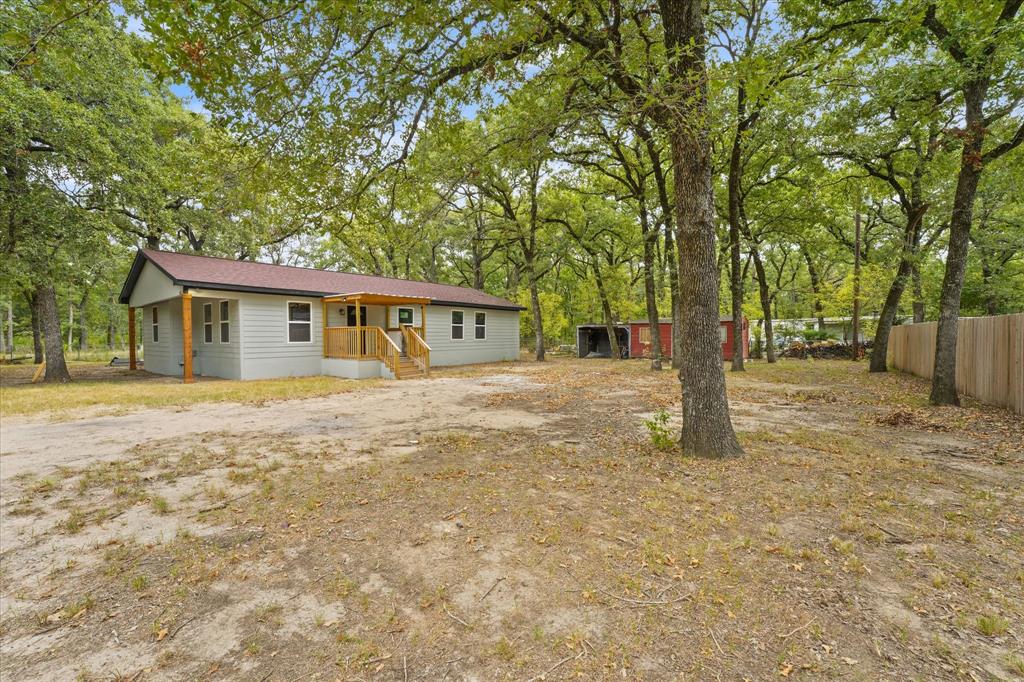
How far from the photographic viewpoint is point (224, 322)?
13.2m

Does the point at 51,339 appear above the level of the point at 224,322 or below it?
below

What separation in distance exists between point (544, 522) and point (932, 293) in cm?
2502

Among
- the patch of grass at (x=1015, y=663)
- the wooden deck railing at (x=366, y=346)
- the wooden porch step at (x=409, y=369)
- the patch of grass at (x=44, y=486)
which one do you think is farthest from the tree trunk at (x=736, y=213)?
the patch of grass at (x=44, y=486)

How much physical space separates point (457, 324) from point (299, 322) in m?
6.48

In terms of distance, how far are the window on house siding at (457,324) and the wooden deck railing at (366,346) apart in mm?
4989

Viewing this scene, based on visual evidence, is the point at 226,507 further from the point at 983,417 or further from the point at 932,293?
the point at 932,293

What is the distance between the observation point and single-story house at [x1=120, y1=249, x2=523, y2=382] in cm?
1253

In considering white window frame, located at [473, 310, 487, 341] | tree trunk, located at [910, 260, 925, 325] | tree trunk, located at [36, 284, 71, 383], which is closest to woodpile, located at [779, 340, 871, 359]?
tree trunk, located at [910, 260, 925, 325]

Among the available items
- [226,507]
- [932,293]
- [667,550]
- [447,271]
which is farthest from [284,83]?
[447,271]

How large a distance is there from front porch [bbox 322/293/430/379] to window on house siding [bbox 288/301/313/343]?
481 mm

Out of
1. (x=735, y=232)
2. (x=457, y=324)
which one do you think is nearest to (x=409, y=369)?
(x=457, y=324)

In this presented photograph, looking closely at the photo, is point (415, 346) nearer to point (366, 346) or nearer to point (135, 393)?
point (366, 346)

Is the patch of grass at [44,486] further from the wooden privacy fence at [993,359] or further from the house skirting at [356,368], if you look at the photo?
the wooden privacy fence at [993,359]

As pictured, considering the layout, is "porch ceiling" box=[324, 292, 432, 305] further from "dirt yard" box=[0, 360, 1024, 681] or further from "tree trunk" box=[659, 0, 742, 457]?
"tree trunk" box=[659, 0, 742, 457]
